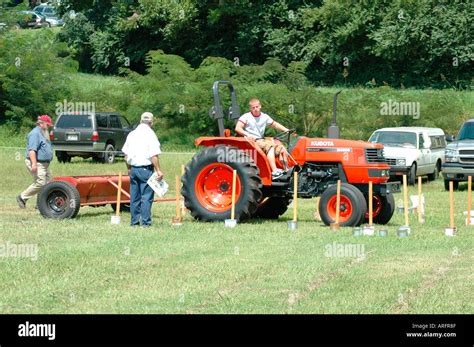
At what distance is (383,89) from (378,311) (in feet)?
109

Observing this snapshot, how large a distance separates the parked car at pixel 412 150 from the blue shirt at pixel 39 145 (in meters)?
12.4

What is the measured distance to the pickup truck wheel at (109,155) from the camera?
38.9m

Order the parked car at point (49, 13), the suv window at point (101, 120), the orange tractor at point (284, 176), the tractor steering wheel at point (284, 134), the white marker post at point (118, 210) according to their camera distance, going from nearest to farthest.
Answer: the white marker post at point (118, 210) → the orange tractor at point (284, 176) → the tractor steering wheel at point (284, 134) → the suv window at point (101, 120) → the parked car at point (49, 13)

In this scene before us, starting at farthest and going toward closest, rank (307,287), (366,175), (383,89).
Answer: (383,89) → (366,175) → (307,287)

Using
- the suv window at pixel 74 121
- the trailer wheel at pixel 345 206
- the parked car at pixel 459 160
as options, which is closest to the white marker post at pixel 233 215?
the trailer wheel at pixel 345 206

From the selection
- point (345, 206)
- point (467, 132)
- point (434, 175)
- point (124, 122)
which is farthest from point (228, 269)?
point (124, 122)

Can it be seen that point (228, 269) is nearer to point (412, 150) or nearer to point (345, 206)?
point (345, 206)

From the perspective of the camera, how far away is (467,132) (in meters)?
31.3

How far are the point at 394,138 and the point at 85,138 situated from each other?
1119 centimetres

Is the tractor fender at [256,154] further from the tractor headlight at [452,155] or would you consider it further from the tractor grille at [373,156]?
the tractor headlight at [452,155]

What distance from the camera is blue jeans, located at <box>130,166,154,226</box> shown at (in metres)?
18.0

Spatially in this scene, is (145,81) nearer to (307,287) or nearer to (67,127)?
(67,127)

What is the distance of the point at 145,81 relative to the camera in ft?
147
